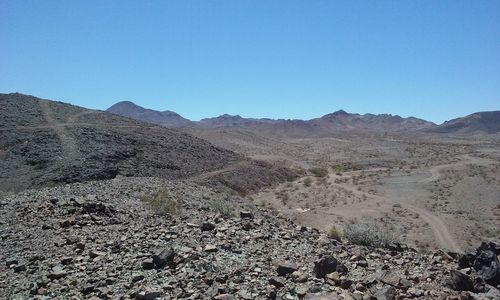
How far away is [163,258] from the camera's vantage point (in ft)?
30.1

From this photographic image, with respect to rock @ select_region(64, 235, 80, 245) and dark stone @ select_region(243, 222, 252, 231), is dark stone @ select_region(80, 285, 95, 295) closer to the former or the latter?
rock @ select_region(64, 235, 80, 245)

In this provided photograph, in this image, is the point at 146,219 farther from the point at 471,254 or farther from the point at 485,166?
the point at 485,166

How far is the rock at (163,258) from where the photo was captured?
30.1 feet

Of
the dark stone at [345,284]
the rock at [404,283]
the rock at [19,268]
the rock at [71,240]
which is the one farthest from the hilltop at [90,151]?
the rock at [404,283]

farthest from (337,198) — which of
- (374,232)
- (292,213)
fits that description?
(374,232)

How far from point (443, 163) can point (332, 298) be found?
184ft

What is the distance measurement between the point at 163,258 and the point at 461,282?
577 centimetres

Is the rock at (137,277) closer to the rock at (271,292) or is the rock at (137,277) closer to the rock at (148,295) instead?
the rock at (148,295)

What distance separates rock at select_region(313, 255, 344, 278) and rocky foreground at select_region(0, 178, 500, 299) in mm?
19

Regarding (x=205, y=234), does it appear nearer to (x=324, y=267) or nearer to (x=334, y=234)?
(x=324, y=267)

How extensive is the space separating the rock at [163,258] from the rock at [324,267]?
9.38 feet

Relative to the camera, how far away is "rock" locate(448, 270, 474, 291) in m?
8.76

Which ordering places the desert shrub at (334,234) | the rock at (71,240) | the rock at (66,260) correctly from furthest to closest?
the desert shrub at (334,234)
the rock at (71,240)
the rock at (66,260)

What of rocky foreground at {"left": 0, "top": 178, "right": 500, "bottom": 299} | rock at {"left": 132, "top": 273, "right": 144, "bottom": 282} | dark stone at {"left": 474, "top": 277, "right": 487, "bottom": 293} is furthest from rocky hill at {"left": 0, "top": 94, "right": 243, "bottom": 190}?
dark stone at {"left": 474, "top": 277, "right": 487, "bottom": 293}
